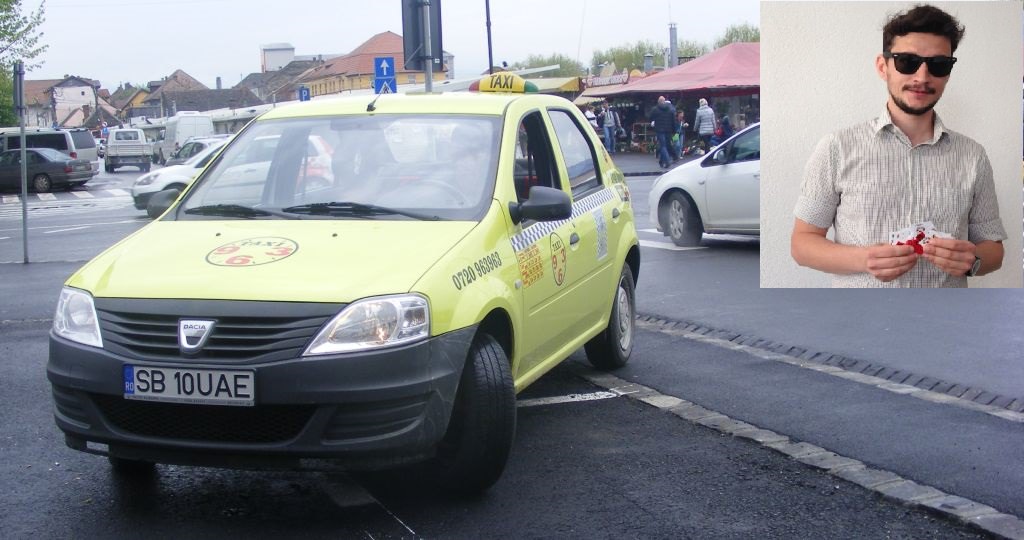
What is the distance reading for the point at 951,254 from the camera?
3783 millimetres

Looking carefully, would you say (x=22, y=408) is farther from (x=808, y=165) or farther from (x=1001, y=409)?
(x=1001, y=409)

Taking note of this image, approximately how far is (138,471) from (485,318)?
5.69 ft

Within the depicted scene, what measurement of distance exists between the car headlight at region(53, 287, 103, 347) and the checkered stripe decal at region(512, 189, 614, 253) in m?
1.84

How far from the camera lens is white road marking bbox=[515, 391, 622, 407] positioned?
6.85 m

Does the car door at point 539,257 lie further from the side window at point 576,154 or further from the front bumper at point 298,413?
the front bumper at point 298,413

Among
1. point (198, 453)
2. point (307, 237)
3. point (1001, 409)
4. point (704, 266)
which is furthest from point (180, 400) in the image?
point (704, 266)

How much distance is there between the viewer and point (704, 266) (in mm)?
12953

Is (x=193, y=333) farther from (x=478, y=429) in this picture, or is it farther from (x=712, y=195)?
(x=712, y=195)

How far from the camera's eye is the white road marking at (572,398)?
6.85 m

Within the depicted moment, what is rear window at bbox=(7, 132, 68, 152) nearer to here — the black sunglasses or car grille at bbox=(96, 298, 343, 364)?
car grille at bbox=(96, 298, 343, 364)

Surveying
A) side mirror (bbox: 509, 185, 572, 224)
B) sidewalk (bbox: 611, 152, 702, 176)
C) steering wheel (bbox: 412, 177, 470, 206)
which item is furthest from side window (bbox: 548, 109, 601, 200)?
sidewalk (bbox: 611, 152, 702, 176)

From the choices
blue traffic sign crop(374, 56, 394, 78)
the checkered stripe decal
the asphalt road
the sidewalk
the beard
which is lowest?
the sidewalk

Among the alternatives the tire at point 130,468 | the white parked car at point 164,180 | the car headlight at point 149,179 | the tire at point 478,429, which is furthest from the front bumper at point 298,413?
the car headlight at point 149,179

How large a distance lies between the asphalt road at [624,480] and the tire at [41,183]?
109 ft
